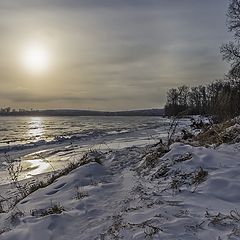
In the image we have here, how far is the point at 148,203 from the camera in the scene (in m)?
4.95

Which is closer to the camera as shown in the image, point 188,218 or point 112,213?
point 188,218

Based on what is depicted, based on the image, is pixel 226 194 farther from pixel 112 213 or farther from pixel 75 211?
pixel 75 211

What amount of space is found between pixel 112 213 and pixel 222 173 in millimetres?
1657

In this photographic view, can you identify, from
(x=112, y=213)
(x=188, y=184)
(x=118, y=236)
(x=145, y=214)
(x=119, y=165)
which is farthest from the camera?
(x=119, y=165)

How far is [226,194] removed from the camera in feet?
15.5

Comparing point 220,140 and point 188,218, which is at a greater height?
point 220,140

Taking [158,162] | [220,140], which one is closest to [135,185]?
[158,162]

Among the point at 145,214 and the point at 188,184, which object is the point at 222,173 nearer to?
the point at 188,184

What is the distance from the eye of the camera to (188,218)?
4172 mm

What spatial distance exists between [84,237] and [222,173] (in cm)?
220

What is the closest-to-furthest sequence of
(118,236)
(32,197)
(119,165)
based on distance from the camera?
(118,236) < (32,197) < (119,165)

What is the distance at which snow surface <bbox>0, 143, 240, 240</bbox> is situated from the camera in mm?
4082

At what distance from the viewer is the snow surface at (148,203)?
4.08 metres

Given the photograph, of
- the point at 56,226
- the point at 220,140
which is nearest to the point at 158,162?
the point at 220,140
